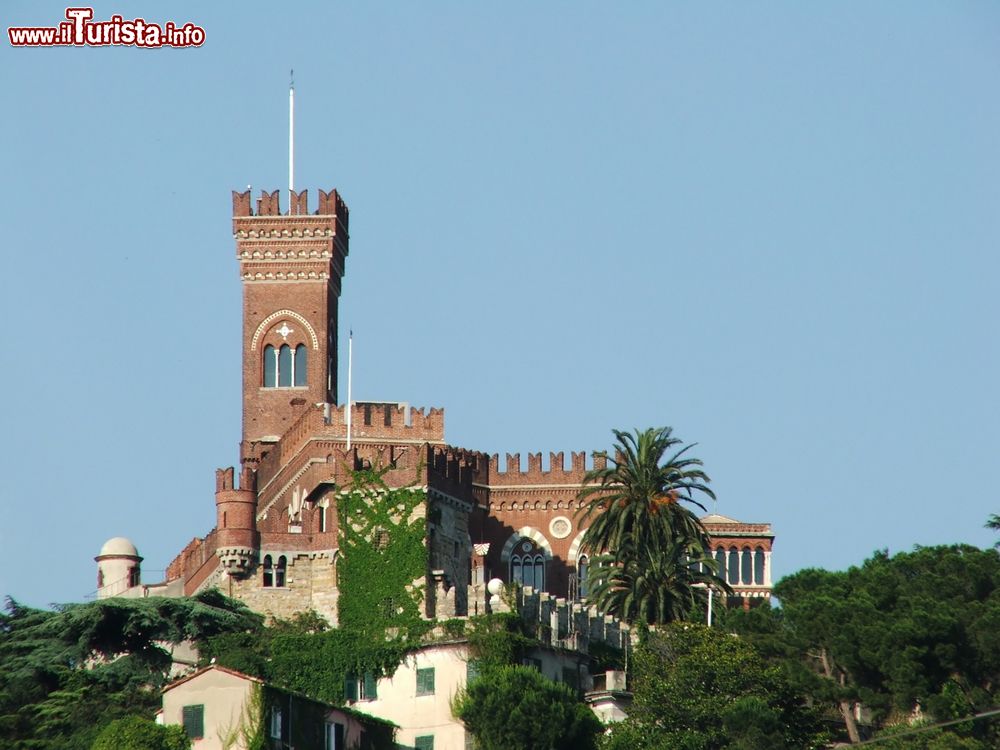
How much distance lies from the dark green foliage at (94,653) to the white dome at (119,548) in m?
14.6

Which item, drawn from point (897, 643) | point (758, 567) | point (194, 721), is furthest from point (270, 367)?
point (897, 643)

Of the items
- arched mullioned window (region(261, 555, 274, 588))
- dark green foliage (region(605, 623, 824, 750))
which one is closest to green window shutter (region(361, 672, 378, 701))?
arched mullioned window (region(261, 555, 274, 588))

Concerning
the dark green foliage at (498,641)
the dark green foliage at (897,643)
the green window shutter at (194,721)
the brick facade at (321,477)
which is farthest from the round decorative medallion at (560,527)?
the green window shutter at (194,721)

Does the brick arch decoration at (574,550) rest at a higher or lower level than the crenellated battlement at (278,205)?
lower

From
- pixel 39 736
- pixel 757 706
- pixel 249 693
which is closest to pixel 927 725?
pixel 757 706

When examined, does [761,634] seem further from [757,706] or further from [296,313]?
[296,313]

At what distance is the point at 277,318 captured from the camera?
10744 centimetres

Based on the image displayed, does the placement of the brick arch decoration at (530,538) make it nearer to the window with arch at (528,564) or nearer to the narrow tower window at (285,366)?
the window with arch at (528,564)

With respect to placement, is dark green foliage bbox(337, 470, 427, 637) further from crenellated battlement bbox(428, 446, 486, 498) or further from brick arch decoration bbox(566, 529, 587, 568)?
brick arch decoration bbox(566, 529, 587, 568)

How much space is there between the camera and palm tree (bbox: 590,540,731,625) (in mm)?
90062

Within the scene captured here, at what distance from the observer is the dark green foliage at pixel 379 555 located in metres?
87.2

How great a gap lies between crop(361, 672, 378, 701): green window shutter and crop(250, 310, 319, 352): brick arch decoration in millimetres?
25878

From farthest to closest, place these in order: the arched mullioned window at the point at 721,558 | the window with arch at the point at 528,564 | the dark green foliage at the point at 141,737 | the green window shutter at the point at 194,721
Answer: the arched mullioned window at the point at 721,558 → the window with arch at the point at 528,564 → the green window shutter at the point at 194,721 → the dark green foliage at the point at 141,737

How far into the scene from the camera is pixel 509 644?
82.2 metres
